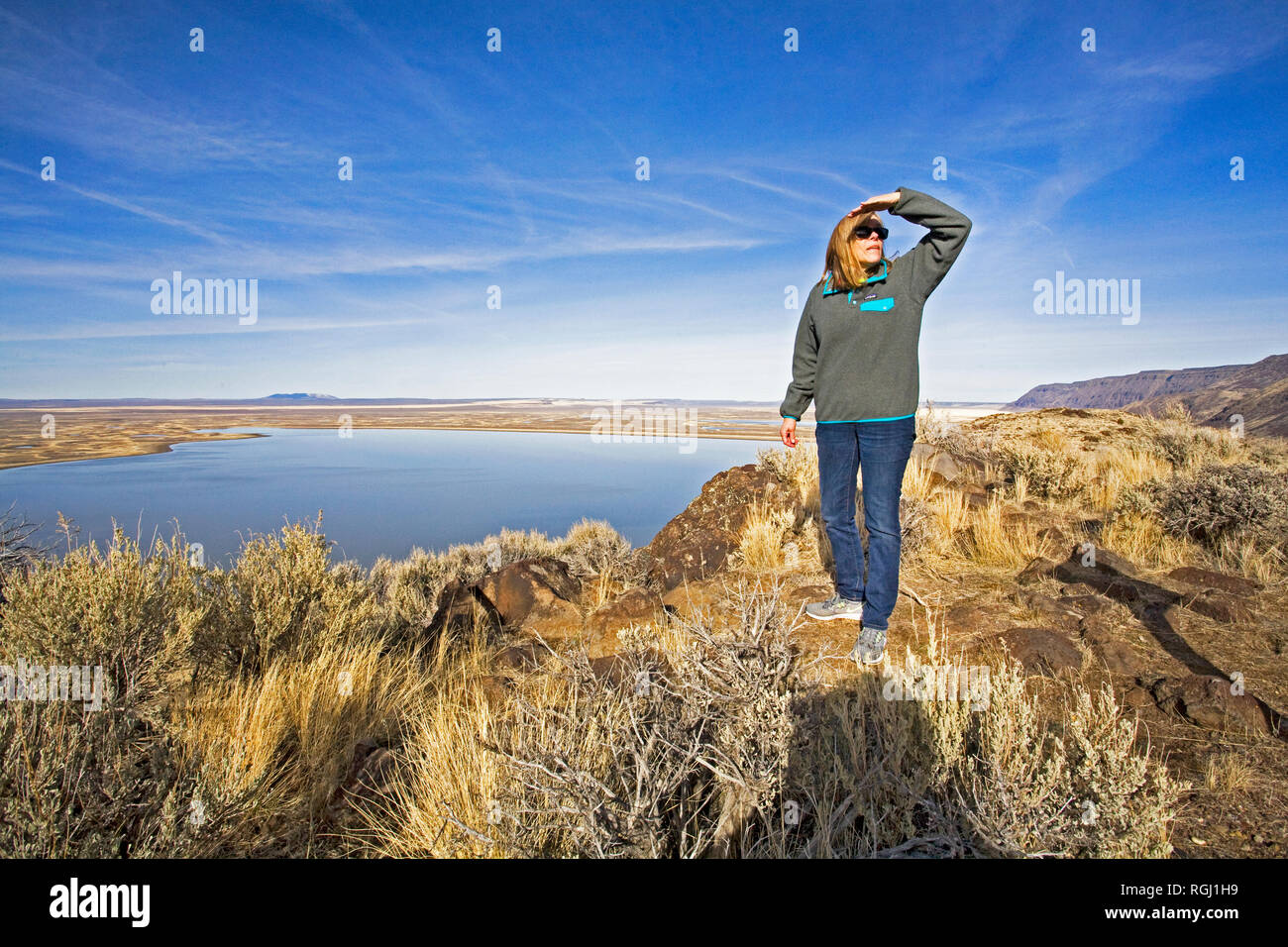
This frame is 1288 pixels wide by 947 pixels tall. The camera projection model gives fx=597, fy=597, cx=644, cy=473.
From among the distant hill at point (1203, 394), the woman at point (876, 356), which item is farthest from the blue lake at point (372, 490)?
the distant hill at point (1203, 394)

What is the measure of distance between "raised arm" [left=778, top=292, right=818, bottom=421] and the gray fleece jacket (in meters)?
0.15

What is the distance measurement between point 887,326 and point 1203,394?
134 feet

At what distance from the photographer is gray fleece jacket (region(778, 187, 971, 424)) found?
2.80m

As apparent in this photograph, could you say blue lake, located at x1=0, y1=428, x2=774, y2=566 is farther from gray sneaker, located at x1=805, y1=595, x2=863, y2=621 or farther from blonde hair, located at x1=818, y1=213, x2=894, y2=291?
blonde hair, located at x1=818, y1=213, x2=894, y2=291

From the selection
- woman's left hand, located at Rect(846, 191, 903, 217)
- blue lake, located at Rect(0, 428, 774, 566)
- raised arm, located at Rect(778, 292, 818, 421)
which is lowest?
blue lake, located at Rect(0, 428, 774, 566)

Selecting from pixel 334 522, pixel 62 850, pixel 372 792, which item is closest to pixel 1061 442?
pixel 372 792

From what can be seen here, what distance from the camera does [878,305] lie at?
292 centimetres

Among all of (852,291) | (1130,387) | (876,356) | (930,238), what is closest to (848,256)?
(852,291)

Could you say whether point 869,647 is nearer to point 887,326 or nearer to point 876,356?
point 876,356

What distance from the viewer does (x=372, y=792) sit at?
2250 millimetres

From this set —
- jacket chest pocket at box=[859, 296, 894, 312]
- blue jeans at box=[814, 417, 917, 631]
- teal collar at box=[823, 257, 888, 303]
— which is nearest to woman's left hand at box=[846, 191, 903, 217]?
teal collar at box=[823, 257, 888, 303]

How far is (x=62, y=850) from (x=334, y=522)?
608 inches

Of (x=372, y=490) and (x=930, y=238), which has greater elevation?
(x=930, y=238)
